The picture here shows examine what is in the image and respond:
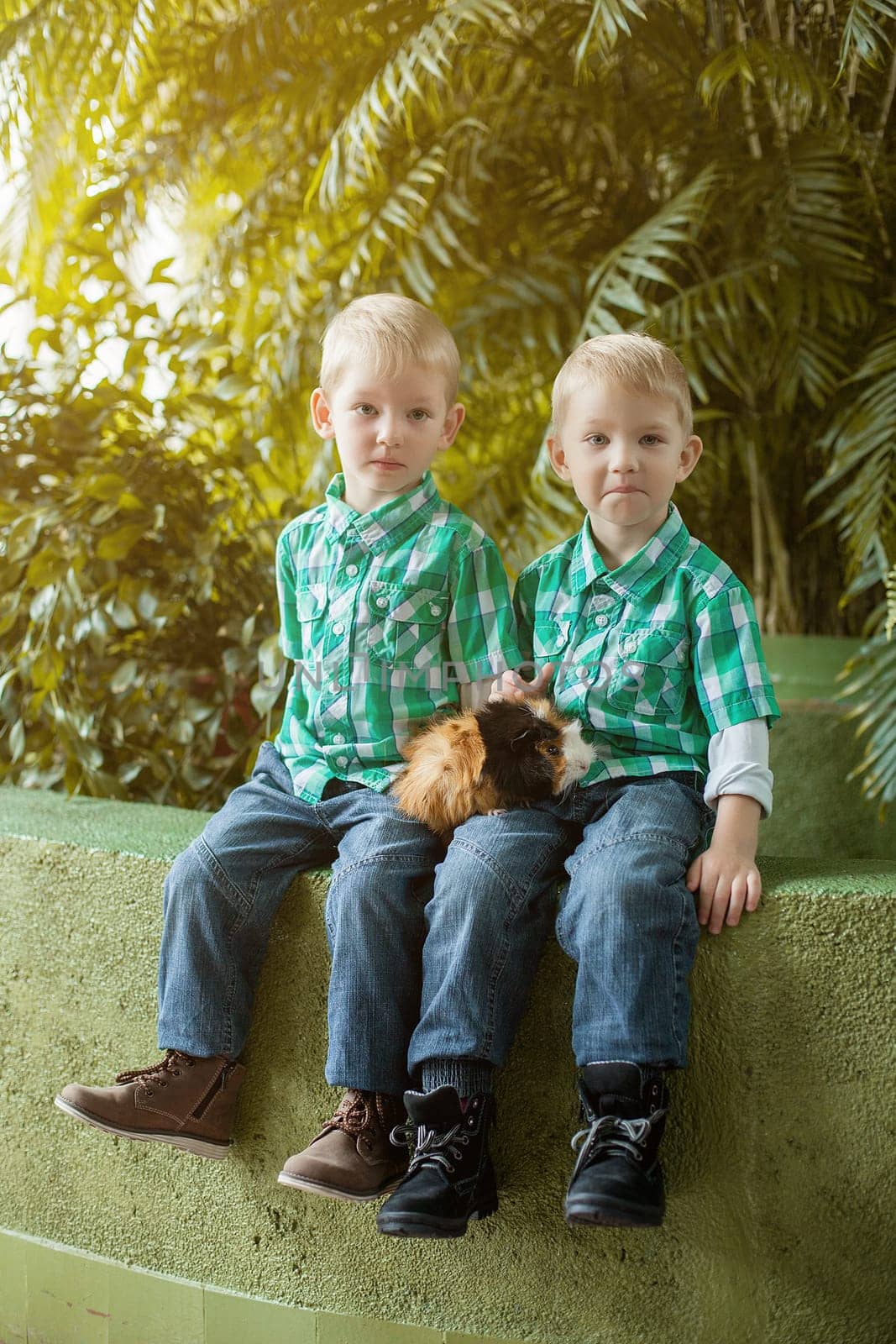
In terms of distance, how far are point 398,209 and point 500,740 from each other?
5.35 ft

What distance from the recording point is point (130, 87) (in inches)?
118

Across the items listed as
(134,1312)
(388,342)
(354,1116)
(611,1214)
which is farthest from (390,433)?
(134,1312)

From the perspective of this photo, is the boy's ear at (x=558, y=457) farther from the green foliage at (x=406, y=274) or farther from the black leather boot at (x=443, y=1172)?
the black leather boot at (x=443, y=1172)

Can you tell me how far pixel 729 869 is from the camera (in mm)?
1288

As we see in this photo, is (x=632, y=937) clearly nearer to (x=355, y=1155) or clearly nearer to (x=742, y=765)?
(x=742, y=765)

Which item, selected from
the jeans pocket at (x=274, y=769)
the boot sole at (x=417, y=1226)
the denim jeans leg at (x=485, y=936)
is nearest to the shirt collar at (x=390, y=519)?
the jeans pocket at (x=274, y=769)

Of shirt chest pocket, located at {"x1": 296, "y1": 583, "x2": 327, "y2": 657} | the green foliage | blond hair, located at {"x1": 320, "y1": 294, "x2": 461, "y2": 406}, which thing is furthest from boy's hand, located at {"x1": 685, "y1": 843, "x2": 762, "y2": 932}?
the green foliage

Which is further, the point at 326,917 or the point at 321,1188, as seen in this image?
the point at 326,917

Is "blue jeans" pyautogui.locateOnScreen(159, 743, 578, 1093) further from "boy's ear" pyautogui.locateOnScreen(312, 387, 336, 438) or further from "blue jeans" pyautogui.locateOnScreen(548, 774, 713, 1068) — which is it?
"boy's ear" pyautogui.locateOnScreen(312, 387, 336, 438)

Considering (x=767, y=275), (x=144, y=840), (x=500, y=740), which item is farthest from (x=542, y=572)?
(x=767, y=275)

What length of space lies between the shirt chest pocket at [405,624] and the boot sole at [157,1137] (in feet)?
2.18

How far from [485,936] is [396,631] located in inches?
18.4

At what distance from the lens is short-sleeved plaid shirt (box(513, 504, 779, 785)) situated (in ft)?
4.63

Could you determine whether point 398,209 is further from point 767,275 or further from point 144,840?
point 144,840
